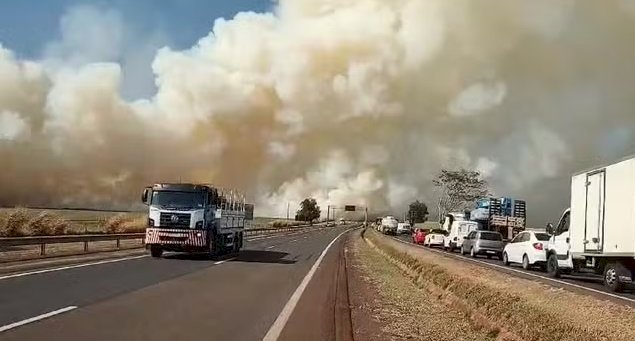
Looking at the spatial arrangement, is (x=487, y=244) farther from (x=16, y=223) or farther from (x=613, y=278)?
(x=16, y=223)

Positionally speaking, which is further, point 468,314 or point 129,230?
point 129,230

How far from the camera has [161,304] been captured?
45.9 ft

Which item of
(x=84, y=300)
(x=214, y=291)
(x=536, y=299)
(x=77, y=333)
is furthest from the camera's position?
(x=214, y=291)

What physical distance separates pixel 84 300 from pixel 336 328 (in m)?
5.28

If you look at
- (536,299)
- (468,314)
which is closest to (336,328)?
(468,314)

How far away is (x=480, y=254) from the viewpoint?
4384 centimetres

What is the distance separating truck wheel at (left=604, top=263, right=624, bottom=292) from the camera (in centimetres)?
2191

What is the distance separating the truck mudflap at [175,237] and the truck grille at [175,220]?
24 cm

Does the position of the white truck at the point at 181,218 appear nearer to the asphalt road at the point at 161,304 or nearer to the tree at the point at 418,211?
the asphalt road at the point at 161,304

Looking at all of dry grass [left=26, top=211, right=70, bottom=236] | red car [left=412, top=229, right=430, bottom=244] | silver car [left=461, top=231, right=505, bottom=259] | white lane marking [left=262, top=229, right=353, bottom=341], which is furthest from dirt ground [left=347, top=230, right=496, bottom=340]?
red car [left=412, top=229, right=430, bottom=244]

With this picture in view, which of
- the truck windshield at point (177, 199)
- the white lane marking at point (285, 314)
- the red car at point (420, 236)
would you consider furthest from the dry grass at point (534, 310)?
the red car at point (420, 236)

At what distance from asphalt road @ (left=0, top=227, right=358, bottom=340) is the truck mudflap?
A: 594cm

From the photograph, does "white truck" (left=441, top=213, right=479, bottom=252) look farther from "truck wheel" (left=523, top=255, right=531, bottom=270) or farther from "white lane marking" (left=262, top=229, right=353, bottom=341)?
"white lane marking" (left=262, top=229, right=353, bottom=341)

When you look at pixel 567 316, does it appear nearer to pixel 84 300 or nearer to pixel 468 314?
pixel 468 314
